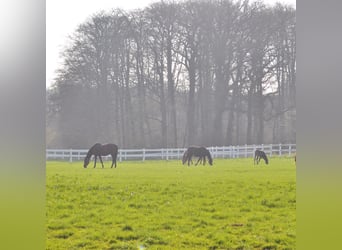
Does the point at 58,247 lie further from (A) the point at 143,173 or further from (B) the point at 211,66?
(B) the point at 211,66

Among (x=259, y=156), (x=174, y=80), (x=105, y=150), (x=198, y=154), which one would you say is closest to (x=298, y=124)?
(x=259, y=156)

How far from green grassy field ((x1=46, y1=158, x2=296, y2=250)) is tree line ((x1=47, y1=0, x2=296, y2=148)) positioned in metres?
0.19

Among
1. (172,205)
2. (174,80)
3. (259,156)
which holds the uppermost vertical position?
(174,80)

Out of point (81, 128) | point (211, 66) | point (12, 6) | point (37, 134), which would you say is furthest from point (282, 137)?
point (12, 6)

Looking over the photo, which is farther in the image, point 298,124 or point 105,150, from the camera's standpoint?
point 105,150

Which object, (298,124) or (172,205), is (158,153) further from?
(298,124)

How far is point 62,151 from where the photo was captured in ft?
11.3

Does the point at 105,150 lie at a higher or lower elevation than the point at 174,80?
lower

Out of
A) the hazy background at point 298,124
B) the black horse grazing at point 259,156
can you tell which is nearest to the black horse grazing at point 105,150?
the hazy background at point 298,124

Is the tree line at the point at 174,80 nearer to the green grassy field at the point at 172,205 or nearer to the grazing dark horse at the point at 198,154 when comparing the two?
the grazing dark horse at the point at 198,154

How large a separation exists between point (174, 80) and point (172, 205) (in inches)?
31.8

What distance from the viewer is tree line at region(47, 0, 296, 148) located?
11.2ft

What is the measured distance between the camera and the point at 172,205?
11.0 feet

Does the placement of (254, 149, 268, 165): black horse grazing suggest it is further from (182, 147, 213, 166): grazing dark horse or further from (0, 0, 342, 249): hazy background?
(0, 0, 342, 249): hazy background
